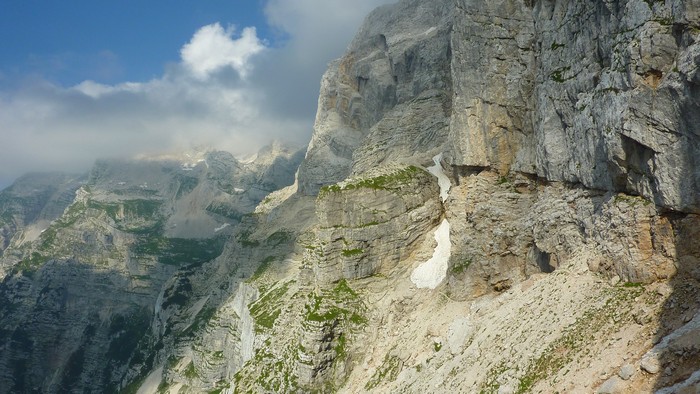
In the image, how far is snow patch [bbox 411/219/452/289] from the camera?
55500 millimetres

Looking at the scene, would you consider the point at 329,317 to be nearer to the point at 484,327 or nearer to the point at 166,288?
the point at 484,327

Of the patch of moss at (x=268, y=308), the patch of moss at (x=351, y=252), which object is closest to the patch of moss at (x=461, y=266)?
the patch of moss at (x=351, y=252)

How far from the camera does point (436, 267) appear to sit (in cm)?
5709

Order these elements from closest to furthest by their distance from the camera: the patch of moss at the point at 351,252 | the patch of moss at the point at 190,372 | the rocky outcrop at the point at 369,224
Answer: the patch of moss at the point at 351,252, the rocky outcrop at the point at 369,224, the patch of moss at the point at 190,372

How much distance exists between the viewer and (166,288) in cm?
15538

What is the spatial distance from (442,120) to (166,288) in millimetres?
109988

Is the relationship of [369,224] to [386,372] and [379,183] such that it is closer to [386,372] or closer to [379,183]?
[379,183]

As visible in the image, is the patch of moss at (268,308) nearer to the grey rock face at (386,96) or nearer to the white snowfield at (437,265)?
the grey rock face at (386,96)

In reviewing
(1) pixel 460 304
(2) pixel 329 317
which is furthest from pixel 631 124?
(2) pixel 329 317

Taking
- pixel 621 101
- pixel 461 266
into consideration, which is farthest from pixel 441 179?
pixel 621 101

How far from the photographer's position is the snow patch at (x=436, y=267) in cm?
5550

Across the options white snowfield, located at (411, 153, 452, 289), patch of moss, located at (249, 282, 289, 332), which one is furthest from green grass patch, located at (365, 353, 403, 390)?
patch of moss, located at (249, 282, 289, 332)

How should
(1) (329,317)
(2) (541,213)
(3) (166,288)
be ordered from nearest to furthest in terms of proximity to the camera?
(2) (541,213) → (1) (329,317) → (3) (166,288)

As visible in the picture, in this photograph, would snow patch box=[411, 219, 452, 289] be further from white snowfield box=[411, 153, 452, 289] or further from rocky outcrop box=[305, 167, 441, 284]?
rocky outcrop box=[305, 167, 441, 284]
